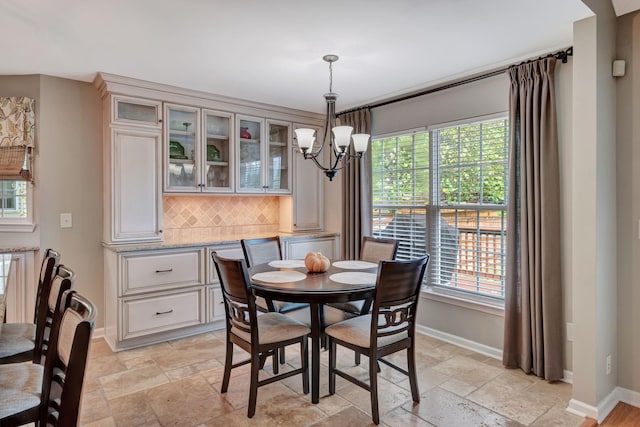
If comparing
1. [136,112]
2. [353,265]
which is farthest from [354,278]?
[136,112]

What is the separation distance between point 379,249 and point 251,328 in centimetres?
152

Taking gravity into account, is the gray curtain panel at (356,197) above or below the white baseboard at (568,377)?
above

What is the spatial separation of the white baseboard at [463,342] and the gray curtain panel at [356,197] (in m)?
1.08

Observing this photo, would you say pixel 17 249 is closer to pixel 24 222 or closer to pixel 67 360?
pixel 24 222

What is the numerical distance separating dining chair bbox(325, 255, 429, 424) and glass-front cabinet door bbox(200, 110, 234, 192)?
2188 millimetres

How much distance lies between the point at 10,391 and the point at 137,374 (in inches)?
62.9

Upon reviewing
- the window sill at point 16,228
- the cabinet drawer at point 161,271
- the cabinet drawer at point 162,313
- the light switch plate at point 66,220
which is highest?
the light switch plate at point 66,220

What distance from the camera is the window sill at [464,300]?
3.21 meters

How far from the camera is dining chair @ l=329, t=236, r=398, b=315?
10.2ft

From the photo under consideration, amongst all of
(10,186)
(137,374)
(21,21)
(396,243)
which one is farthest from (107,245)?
(396,243)

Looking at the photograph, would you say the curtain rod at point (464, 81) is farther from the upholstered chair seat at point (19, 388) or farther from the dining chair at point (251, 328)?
the upholstered chair seat at point (19, 388)

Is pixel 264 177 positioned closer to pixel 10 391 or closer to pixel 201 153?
pixel 201 153

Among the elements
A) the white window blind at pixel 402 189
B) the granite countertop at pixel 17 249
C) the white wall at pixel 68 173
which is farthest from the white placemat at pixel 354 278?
the granite countertop at pixel 17 249

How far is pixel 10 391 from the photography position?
1445mm
